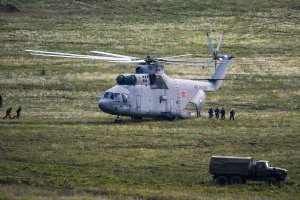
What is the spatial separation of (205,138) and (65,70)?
114 ft

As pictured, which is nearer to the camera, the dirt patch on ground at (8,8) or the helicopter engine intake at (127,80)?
the helicopter engine intake at (127,80)

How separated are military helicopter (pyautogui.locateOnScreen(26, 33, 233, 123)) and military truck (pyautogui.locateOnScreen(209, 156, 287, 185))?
1644 centimetres

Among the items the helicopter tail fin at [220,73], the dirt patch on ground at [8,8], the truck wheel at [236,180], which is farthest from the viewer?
the dirt patch on ground at [8,8]

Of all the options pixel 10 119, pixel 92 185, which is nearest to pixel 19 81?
pixel 10 119

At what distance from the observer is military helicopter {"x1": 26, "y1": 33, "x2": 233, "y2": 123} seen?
56.5 m

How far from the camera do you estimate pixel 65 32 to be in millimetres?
110438

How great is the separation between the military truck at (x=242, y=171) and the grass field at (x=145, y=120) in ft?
1.59

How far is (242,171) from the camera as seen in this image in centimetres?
3962

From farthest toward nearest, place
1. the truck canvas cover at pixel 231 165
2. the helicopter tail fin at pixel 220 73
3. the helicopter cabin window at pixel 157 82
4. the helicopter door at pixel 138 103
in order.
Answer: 1. the helicopter tail fin at pixel 220 73
2. the helicopter cabin window at pixel 157 82
3. the helicopter door at pixel 138 103
4. the truck canvas cover at pixel 231 165

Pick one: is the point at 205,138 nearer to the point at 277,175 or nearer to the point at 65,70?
the point at 277,175

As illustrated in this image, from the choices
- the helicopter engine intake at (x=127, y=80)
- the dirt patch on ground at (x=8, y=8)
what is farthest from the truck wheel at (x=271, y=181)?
the dirt patch on ground at (x=8, y=8)

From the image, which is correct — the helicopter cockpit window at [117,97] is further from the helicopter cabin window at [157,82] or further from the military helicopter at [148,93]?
the helicopter cabin window at [157,82]

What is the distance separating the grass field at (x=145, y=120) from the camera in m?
40.4

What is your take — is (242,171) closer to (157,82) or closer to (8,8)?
(157,82)
